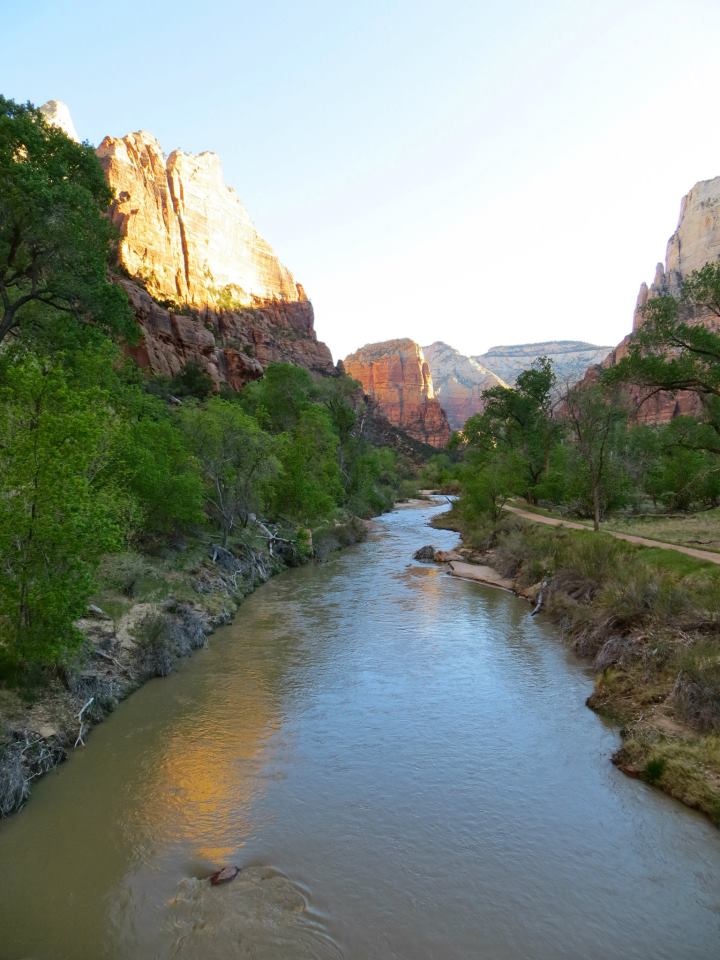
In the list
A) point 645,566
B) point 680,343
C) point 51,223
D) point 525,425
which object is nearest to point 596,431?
point 680,343

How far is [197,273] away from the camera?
301 feet

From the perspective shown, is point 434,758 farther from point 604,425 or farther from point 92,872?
point 604,425

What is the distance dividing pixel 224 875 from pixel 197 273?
96.2 m

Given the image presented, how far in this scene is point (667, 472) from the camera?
4262cm

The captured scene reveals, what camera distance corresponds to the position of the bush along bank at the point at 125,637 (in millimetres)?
10352

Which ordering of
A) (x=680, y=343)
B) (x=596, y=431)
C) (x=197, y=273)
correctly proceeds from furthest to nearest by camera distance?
(x=197, y=273) → (x=596, y=431) → (x=680, y=343)

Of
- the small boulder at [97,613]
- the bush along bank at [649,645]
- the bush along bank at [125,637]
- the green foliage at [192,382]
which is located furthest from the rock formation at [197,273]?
the bush along bank at [649,645]

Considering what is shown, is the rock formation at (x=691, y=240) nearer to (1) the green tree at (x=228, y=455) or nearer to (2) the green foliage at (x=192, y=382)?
(2) the green foliage at (x=192, y=382)

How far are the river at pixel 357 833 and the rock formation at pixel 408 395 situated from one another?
16427 centimetres

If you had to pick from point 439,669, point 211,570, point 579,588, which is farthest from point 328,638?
point 579,588

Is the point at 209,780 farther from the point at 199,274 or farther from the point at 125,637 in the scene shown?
the point at 199,274

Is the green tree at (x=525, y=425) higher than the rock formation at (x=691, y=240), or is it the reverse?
the rock formation at (x=691, y=240)

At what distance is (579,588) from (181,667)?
47.3 feet

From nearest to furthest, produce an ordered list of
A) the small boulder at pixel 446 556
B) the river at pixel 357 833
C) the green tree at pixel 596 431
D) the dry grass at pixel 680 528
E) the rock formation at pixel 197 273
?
the river at pixel 357 833, the dry grass at pixel 680 528, the green tree at pixel 596 431, the small boulder at pixel 446 556, the rock formation at pixel 197 273
